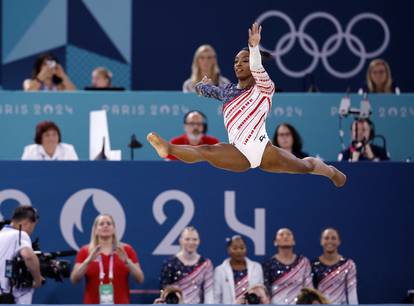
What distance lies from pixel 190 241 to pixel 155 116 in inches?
76.6

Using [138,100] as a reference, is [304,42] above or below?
above

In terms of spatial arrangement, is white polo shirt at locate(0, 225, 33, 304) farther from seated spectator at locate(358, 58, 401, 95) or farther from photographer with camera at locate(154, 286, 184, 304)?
seated spectator at locate(358, 58, 401, 95)

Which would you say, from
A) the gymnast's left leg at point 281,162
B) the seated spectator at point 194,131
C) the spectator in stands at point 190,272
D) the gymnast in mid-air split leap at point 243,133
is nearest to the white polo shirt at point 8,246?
the spectator in stands at point 190,272

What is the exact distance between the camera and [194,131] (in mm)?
11234

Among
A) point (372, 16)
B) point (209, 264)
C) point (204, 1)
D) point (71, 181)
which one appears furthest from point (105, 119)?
point (372, 16)

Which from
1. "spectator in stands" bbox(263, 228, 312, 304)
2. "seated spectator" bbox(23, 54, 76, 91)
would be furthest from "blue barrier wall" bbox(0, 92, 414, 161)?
"spectator in stands" bbox(263, 228, 312, 304)

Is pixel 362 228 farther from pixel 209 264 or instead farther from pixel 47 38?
pixel 47 38

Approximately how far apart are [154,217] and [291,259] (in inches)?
55.7

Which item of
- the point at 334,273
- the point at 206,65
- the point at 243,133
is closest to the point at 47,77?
the point at 206,65

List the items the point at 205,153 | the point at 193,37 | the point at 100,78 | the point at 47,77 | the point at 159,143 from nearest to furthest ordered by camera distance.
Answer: the point at 159,143 → the point at 205,153 → the point at 47,77 → the point at 100,78 → the point at 193,37

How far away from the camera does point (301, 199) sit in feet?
36.7

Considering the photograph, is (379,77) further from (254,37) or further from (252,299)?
(254,37)

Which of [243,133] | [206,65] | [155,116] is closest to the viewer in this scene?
[243,133]

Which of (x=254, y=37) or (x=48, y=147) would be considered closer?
(x=254, y=37)
